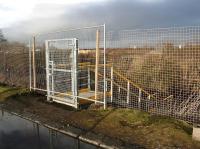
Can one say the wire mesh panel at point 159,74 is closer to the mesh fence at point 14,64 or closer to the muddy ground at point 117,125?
the muddy ground at point 117,125

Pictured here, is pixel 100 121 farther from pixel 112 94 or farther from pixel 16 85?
pixel 16 85

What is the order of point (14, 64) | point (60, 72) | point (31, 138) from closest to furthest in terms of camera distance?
point (31, 138) < point (60, 72) < point (14, 64)

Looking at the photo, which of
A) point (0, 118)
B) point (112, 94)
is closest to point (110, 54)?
point (112, 94)

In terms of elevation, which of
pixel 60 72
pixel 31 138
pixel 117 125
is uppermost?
pixel 60 72

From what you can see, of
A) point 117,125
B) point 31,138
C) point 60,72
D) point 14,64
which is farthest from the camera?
point 14,64

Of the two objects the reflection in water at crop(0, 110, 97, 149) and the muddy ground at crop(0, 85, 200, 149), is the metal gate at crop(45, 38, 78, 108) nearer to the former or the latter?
the muddy ground at crop(0, 85, 200, 149)

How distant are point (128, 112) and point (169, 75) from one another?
1678 millimetres

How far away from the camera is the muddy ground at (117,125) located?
6.39 meters

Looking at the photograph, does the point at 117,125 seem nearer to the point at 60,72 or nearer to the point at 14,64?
the point at 60,72

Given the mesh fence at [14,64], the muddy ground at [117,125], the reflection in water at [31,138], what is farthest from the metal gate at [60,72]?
the mesh fence at [14,64]

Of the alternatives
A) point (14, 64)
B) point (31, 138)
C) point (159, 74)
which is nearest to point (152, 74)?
point (159, 74)

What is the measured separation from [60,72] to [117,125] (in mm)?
4102

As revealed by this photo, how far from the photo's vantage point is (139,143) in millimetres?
6367

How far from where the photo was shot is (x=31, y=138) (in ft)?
23.4
